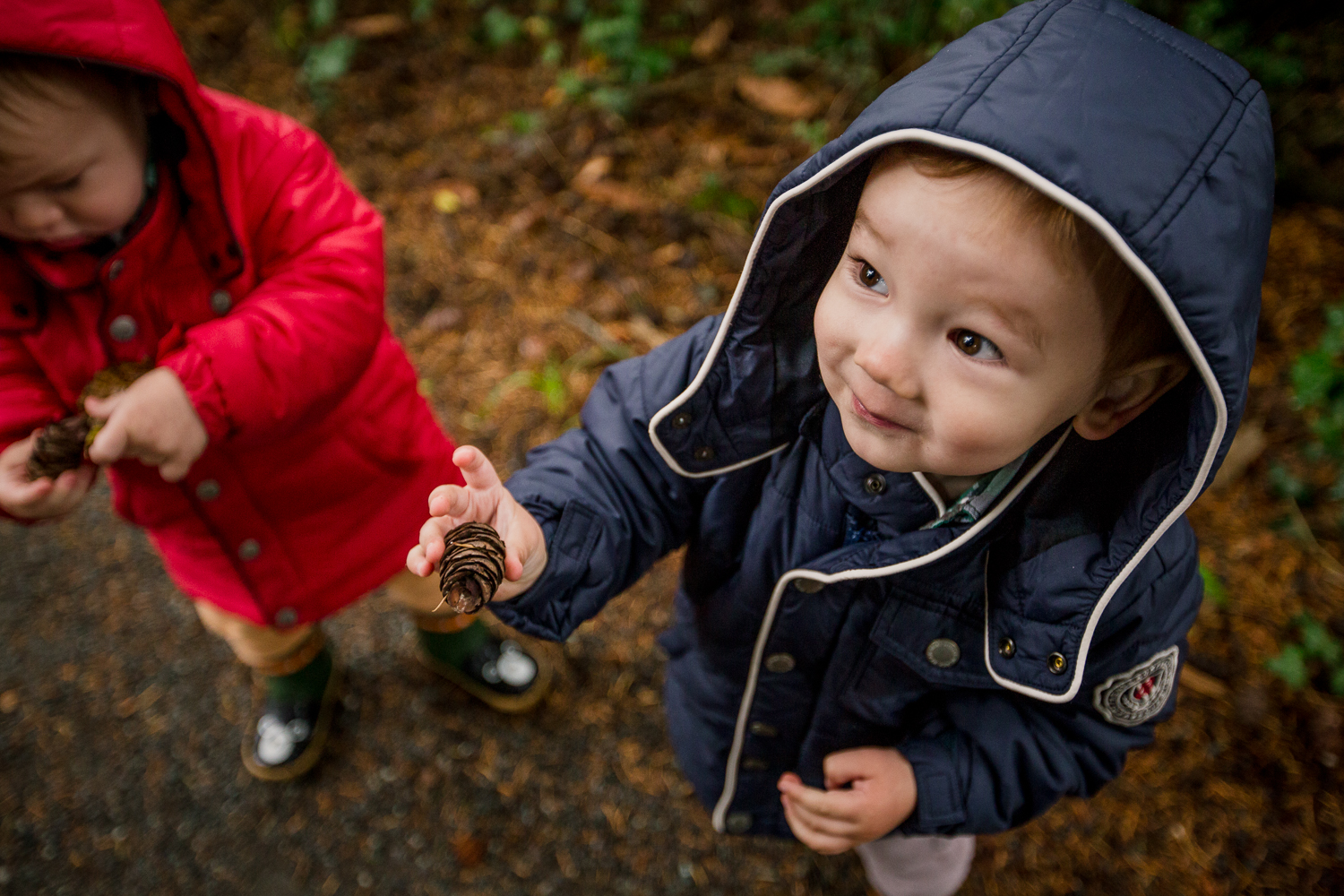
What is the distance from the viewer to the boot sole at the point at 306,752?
254cm

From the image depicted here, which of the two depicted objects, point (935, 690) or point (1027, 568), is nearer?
point (1027, 568)

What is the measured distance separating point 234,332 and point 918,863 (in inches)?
80.7

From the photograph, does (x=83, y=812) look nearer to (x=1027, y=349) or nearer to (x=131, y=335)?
(x=131, y=335)

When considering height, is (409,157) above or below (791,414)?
below

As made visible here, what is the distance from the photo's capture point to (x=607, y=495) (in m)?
1.59

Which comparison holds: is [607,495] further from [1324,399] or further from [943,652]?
[1324,399]

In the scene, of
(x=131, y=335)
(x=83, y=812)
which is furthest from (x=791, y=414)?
(x=83, y=812)

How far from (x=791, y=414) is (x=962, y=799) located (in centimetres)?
85

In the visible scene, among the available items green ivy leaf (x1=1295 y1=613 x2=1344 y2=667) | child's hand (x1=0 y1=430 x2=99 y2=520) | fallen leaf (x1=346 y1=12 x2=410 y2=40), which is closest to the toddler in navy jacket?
child's hand (x1=0 y1=430 x2=99 y2=520)

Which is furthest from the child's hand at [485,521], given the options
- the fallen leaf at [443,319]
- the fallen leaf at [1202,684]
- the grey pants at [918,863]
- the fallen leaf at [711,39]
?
the fallen leaf at [711,39]

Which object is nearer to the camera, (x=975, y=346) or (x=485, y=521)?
(x=975, y=346)

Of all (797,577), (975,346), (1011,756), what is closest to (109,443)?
(797,577)

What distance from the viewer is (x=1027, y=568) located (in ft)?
4.31

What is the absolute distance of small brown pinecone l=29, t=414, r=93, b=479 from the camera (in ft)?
5.12
